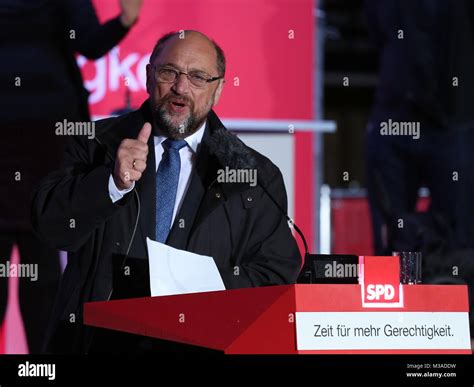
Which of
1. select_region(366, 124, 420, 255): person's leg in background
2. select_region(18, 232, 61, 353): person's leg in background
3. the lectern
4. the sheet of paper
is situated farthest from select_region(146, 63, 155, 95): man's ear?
select_region(366, 124, 420, 255): person's leg in background

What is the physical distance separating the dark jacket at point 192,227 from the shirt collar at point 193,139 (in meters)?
0.02

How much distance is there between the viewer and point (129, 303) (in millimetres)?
1888

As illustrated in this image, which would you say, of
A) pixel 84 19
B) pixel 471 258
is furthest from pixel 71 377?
pixel 471 258

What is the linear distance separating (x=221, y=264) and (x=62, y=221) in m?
0.44

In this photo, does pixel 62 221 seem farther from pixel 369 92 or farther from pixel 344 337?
pixel 369 92

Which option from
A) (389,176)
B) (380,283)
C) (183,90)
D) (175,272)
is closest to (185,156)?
(183,90)

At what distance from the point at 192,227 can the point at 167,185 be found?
0.47 feet

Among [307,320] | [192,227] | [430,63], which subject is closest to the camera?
[307,320]

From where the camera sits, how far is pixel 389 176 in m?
4.41

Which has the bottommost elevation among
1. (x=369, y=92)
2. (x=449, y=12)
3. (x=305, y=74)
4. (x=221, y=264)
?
(x=221, y=264)

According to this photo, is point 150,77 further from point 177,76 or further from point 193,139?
point 193,139

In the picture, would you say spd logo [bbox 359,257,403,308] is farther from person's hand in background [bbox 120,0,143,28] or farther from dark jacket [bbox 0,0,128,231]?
person's hand in background [bbox 120,0,143,28]

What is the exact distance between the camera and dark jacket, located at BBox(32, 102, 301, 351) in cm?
244

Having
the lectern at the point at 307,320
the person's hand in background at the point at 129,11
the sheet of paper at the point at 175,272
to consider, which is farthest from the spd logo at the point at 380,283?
the person's hand in background at the point at 129,11
